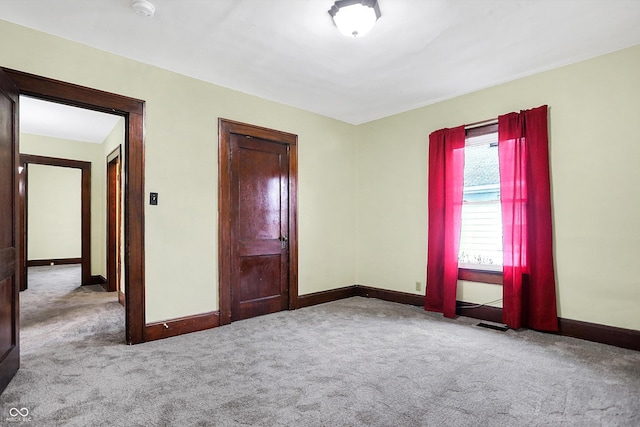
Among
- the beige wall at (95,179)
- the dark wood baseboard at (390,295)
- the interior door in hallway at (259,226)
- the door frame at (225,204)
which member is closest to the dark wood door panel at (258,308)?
the interior door in hallway at (259,226)

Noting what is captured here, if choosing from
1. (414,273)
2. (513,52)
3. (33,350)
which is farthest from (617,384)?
(33,350)

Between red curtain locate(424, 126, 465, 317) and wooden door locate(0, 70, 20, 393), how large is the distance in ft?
13.2

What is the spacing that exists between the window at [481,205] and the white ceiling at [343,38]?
0.67 metres

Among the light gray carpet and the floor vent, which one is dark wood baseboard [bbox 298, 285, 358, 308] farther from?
the floor vent

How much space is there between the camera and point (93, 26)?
280 cm

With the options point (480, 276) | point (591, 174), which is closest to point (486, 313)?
point (480, 276)

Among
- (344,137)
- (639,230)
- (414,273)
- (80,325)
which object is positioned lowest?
(80,325)

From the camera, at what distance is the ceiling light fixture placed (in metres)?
2.44

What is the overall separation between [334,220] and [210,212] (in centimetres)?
196

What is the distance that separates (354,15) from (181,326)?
10.5 feet

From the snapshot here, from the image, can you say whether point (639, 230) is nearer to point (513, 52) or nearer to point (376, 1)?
point (513, 52)

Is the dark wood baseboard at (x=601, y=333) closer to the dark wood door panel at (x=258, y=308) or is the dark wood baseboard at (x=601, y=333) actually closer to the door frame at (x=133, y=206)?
the dark wood door panel at (x=258, y=308)

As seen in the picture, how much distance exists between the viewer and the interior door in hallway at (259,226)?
4.09m

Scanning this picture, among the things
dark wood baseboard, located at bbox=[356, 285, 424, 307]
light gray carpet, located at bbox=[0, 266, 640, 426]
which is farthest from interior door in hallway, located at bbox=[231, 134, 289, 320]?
dark wood baseboard, located at bbox=[356, 285, 424, 307]
